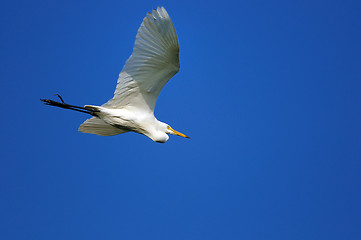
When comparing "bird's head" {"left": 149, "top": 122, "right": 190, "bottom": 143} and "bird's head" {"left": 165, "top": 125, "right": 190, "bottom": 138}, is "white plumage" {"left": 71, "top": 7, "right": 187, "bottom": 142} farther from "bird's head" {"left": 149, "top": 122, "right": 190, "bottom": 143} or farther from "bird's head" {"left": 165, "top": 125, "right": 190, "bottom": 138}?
"bird's head" {"left": 165, "top": 125, "right": 190, "bottom": 138}

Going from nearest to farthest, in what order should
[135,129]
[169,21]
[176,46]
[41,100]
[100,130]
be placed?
[169,21]
[176,46]
[41,100]
[135,129]
[100,130]

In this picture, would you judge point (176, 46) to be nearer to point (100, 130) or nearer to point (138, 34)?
point (138, 34)

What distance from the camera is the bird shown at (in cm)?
527

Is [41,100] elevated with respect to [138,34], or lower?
lower

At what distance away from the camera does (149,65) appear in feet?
19.0

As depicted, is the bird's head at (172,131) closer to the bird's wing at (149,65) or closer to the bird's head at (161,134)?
the bird's head at (161,134)

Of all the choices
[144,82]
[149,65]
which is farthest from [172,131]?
[149,65]

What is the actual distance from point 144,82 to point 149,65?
39 cm

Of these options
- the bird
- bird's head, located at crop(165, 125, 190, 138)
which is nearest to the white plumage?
the bird

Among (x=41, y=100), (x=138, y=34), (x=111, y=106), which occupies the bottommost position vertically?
(x=41, y=100)

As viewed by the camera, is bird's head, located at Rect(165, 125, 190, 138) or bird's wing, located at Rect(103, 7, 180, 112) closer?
bird's wing, located at Rect(103, 7, 180, 112)

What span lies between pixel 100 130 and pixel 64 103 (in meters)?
1.09

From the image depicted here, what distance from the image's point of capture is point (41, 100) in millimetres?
6031

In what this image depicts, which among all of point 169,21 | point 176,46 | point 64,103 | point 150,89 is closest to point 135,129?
point 150,89
